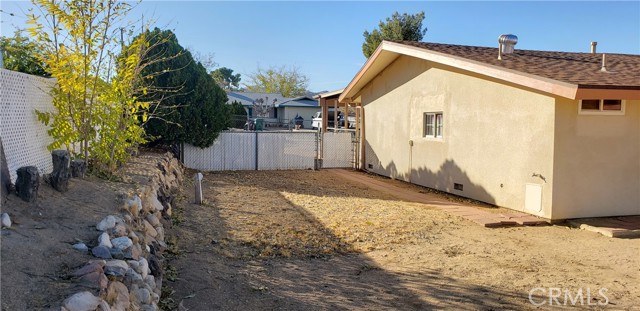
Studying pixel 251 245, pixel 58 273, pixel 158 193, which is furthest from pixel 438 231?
pixel 58 273

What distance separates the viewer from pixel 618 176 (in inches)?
352

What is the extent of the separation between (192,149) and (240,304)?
1127cm

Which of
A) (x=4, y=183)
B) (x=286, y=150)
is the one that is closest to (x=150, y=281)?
(x=4, y=183)

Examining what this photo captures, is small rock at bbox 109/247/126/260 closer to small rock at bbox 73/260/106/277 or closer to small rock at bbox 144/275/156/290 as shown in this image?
small rock at bbox 144/275/156/290

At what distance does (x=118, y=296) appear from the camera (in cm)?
336

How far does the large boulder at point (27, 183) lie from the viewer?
423 cm

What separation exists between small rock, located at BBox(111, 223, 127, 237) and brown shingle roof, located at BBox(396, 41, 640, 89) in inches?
282

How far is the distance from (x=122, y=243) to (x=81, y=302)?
1.26 meters

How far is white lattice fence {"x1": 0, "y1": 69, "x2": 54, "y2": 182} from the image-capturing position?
5.07m

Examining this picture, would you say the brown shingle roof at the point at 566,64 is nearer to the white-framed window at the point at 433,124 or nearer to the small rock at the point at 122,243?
the white-framed window at the point at 433,124

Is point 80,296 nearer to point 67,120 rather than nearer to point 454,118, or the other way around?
point 67,120

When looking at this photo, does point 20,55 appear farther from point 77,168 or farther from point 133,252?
point 133,252

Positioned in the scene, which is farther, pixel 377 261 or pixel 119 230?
pixel 377 261

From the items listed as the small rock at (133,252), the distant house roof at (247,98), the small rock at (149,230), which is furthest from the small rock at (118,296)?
the distant house roof at (247,98)
